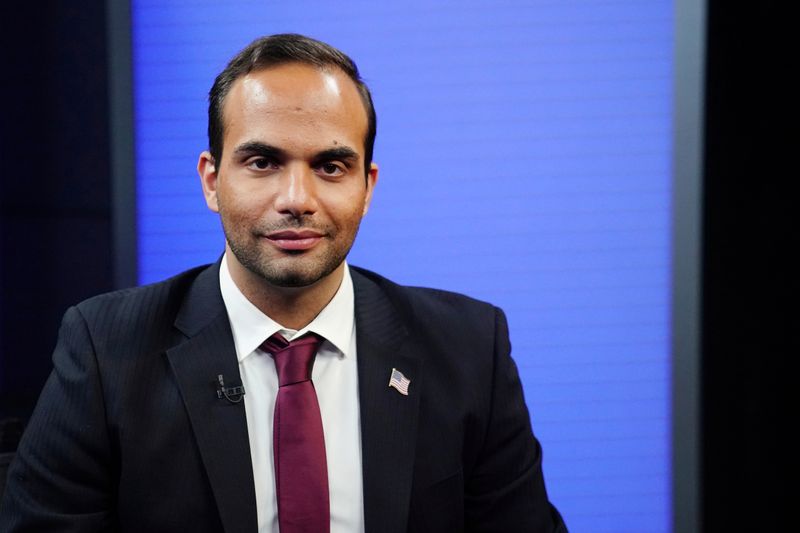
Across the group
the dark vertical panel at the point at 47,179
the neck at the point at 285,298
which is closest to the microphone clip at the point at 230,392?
the neck at the point at 285,298

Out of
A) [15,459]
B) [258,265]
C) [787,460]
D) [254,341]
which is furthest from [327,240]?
[787,460]

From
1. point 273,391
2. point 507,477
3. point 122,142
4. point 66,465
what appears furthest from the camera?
point 122,142

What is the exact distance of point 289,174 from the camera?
160 cm

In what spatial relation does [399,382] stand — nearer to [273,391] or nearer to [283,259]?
[273,391]

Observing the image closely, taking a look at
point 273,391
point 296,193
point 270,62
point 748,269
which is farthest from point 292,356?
point 748,269

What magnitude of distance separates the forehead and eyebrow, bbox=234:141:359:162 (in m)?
0.01

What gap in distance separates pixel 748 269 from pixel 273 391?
4.62ft

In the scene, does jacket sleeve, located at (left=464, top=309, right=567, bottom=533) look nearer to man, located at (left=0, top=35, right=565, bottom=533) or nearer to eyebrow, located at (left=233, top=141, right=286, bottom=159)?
man, located at (left=0, top=35, right=565, bottom=533)

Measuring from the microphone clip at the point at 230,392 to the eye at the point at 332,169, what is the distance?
445mm

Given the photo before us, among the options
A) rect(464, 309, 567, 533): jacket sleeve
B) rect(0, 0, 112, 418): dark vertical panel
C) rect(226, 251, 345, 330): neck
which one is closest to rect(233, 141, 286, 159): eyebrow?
rect(226, 251, 345, 330): neck

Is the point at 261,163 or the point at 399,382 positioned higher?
the point at 261,163

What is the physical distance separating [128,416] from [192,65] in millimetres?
1079

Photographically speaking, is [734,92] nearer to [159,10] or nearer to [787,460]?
[787,460]

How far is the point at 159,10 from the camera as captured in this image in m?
2.28
